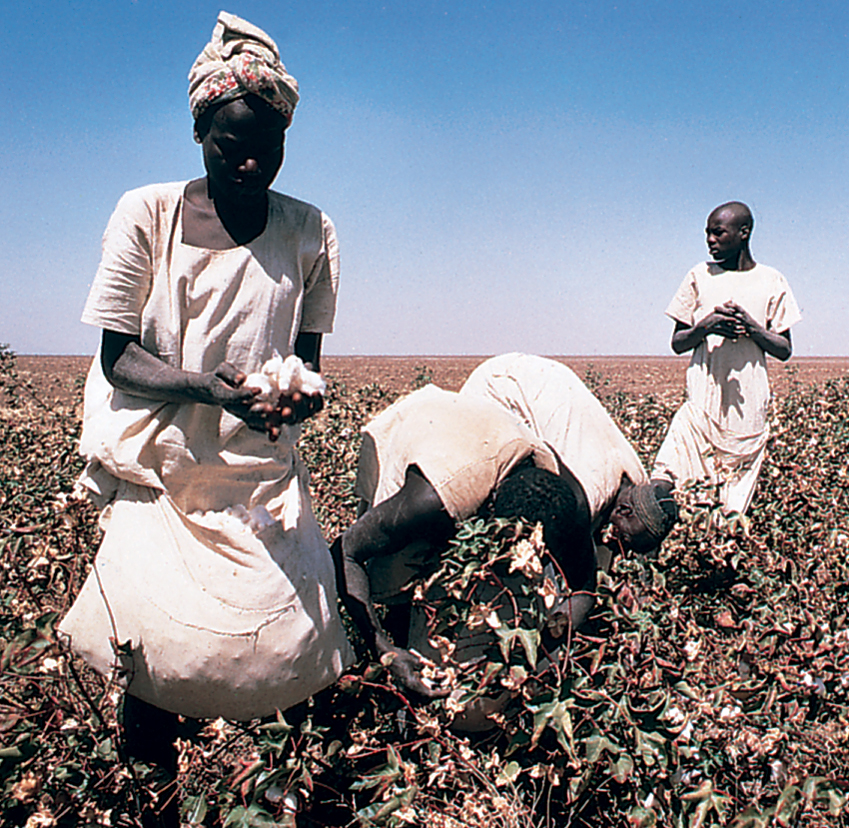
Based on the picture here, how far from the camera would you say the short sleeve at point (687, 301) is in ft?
14.0

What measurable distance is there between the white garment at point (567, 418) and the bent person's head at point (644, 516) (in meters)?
0.06

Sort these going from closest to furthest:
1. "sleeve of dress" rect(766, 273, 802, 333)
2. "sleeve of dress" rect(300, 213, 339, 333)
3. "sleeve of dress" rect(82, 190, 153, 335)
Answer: "sleeve of dress" rect(82, 190, 153, 335), "sleeve of dress" rect(300, 213, 339, 333), "sleeve of dress" rect(766, 273, 802, 333)

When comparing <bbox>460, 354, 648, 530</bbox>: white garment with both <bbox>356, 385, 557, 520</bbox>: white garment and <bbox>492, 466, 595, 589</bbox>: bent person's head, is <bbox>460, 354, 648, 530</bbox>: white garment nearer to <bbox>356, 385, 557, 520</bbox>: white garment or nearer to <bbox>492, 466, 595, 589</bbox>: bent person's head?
<bbox>356, 385, 557, 520</bbox>: white garment

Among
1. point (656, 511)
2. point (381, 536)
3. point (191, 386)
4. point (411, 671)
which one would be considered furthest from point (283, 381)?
point (656, 511)

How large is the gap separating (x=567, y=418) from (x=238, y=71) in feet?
5.01

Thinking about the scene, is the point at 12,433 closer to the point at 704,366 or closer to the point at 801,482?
the point at 704,366

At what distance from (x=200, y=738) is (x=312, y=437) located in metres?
2.54

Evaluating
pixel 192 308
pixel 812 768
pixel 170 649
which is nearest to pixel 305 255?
pixel 192 308

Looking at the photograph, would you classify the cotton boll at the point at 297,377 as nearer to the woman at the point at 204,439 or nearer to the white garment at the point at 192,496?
the woman at the point at 204,439

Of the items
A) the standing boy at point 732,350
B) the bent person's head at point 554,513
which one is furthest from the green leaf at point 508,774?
the standing boy at point 732,350

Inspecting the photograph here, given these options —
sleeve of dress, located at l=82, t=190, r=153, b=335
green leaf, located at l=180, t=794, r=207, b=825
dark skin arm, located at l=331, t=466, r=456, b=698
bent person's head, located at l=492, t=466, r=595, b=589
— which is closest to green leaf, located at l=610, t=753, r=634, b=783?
bent person's head, located at l=492, t=466, r=595, b=589

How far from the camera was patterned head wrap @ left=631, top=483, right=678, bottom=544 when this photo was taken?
2428mm

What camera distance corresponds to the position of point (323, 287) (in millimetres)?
1938

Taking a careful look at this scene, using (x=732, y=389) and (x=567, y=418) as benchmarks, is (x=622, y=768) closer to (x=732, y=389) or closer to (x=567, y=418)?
(x=567, y=418)
